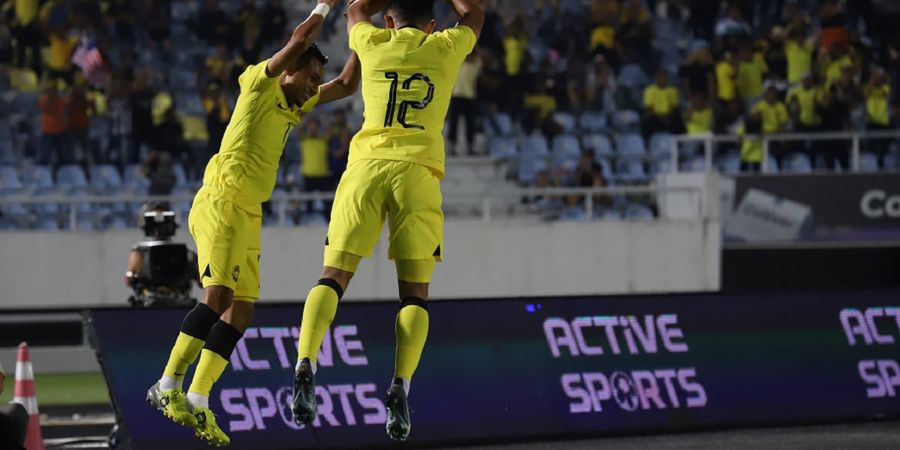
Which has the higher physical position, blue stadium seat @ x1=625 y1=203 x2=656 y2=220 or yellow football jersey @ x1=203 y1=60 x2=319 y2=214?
yellow football jersey @ x1=203 y1=60 x2=319 y2=214

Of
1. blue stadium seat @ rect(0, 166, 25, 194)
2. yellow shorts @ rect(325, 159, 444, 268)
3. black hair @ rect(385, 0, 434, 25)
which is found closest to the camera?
yellow shorts @ rect(325, 159, 444, 268)

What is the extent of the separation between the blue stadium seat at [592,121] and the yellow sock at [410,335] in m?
15.7

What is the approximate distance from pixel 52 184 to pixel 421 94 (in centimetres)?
1543

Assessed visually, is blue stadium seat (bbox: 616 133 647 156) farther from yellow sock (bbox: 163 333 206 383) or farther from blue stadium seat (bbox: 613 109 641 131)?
yellow sock (bbox: 163 333 206 383)

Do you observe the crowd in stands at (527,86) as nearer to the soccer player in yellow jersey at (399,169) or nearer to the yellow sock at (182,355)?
the yellow sock at (182,355)

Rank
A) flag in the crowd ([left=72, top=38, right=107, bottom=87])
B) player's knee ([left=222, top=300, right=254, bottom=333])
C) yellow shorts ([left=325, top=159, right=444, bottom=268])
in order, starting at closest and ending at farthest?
1. yellow shorts ([left=325, top=159, right=444, bottom=268])
2. player's knee ([left=222, top=300, right=254, bottom=333])
3. flag in the crowd ([left=72, top=38, right=107, bottom=87])

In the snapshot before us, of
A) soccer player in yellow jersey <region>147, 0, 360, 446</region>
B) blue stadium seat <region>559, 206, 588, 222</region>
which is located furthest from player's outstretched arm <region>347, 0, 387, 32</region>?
blue stadium seat <region>559, 206, 588, 222</region>

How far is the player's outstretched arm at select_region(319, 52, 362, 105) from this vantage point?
9.73 m

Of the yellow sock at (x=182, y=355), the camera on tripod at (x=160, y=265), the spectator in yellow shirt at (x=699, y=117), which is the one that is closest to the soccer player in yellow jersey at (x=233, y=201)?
the yellow sock at (x=182, y=355)

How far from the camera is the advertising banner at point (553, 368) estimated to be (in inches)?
453

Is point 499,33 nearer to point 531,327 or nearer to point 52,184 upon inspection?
point 52,184

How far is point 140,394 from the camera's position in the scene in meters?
11.3

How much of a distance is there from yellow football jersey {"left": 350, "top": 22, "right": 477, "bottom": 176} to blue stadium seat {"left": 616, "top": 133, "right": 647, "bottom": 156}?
15.2 m

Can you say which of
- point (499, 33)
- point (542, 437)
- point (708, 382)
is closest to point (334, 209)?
point (542, 437)
